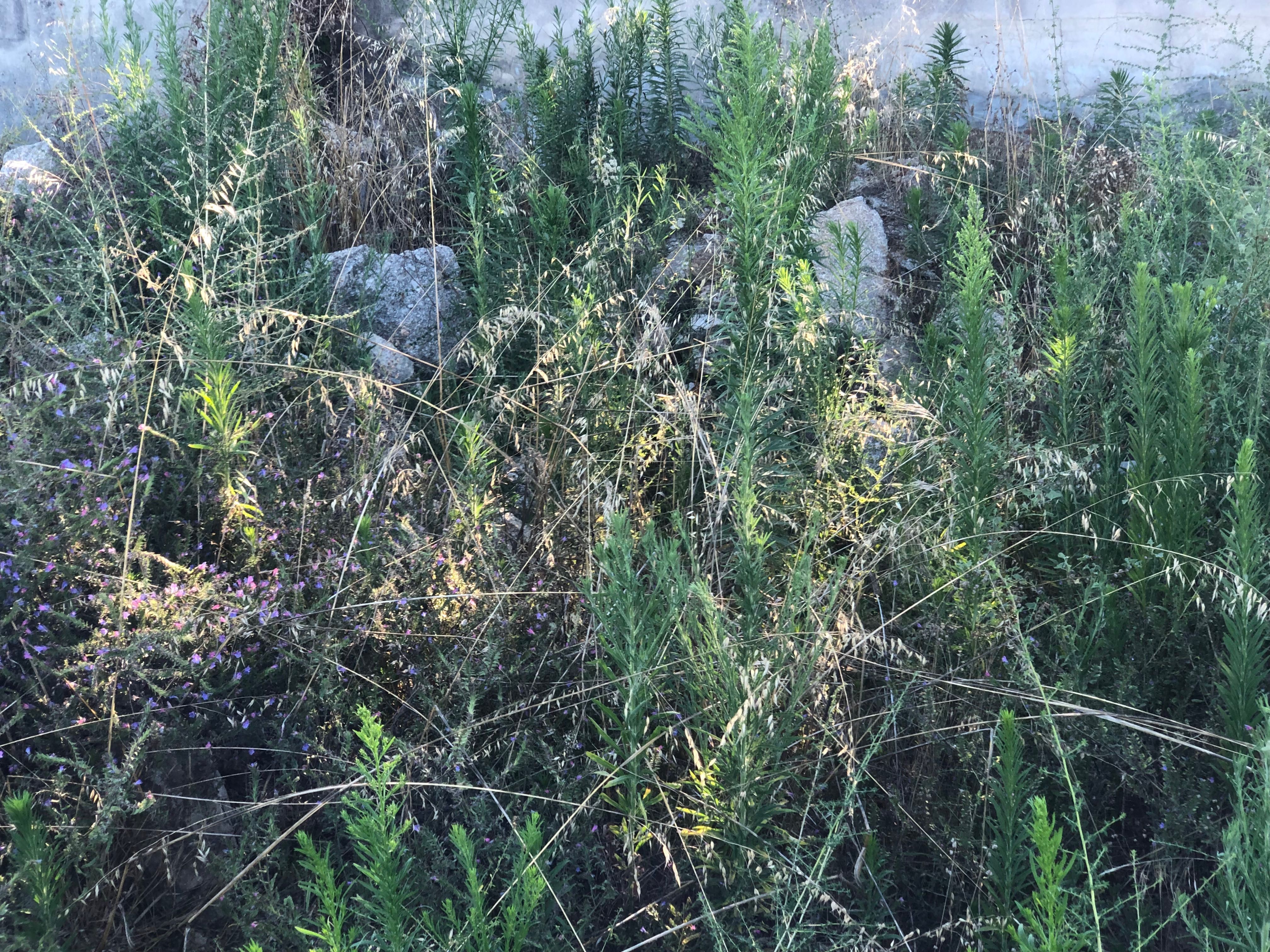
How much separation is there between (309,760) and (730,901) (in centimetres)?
100

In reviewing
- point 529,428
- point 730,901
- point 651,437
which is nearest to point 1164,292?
point 651,437

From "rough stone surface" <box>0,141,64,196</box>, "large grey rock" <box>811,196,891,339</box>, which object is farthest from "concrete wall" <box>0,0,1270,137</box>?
"large grey rock" <box>811,196,891,339</box>

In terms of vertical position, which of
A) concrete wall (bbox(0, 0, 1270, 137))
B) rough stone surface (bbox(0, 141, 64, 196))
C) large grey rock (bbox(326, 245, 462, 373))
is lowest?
large grey rock (bbox(326, 245, 462, 373))

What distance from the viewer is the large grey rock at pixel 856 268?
295 centimetres

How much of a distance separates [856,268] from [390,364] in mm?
1711

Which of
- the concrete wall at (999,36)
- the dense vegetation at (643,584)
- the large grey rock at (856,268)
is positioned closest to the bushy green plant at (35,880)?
the dense vegetation at (643,584)

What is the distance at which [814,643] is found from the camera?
2043 mm

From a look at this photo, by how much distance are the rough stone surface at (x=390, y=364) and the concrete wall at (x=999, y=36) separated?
2645 mm

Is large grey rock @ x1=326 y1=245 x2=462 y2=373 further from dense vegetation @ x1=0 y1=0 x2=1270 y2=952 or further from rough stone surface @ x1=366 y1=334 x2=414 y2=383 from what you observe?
dense vegetation @ x1=0 y1=0 x2=1270 y2=952

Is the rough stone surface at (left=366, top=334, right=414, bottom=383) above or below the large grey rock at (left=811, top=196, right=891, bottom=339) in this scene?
below

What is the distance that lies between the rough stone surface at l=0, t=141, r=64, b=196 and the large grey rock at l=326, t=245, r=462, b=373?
96cm

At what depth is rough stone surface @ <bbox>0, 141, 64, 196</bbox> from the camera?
310 centimetres

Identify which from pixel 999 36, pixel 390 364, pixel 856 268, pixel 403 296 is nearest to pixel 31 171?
pixel 403 296

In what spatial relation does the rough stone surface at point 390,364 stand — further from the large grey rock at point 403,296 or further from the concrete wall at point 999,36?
the concrete wall at point 999,36
